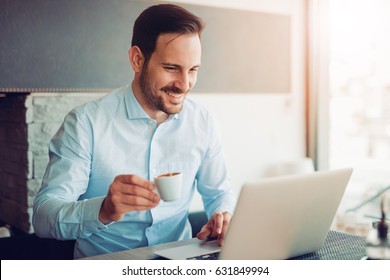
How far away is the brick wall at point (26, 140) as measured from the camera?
249 cm

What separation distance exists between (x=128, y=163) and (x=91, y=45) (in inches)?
37.5

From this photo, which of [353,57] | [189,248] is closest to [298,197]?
[189,248]

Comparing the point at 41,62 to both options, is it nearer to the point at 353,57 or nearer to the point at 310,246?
the point at 310,246

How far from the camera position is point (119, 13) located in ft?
9.04

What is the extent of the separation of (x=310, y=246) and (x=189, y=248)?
330 mm

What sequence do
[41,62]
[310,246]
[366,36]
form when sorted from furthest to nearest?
[366,36] < [41,62] < [310,246]

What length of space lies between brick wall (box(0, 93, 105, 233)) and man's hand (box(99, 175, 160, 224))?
1232mm

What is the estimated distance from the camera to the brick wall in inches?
97.9

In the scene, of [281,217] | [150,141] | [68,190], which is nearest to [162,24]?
[150,141]

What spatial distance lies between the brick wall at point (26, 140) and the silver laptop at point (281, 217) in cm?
125

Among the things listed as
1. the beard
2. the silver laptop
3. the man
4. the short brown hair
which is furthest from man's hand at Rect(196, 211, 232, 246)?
the short brown hair

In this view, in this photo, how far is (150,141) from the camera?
1.96m

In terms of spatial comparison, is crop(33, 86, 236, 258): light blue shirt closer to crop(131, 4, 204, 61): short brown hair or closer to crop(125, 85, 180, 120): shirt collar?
crop(125, 85, 180, 120): shirt collar

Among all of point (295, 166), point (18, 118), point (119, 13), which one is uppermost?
point (119, 13)
